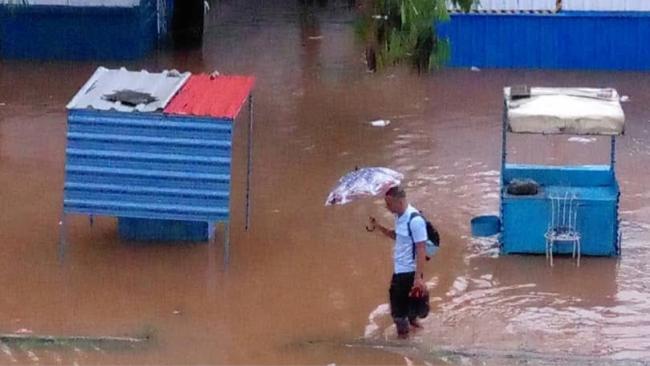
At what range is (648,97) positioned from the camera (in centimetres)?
1761

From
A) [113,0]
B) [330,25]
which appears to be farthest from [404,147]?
[330,25]

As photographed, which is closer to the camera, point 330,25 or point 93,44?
point 93,44

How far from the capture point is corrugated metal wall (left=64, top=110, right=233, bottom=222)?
10.7 metres

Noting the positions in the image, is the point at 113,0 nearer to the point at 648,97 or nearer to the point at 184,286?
the point at 648,97

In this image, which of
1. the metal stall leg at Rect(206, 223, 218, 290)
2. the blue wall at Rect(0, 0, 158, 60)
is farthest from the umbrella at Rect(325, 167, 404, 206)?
the blue wall at Rect(0, 0, 158, 60)

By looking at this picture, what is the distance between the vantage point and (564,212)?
1105 centimetres

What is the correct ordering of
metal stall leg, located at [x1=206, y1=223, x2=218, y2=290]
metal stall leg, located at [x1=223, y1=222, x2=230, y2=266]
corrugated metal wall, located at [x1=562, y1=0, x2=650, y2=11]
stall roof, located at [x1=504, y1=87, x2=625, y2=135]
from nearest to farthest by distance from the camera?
metal stall leg, located at [x1=206, y1=223, x2=218, y2=290]
stall roof, located at [x1=504, y1=87, x2=625, y2=135]
metal stall leg, located at [x1=223, y1=222, x2=230, y2=266]
corrugated metal wall, located at [x1=562, y1=0, x2=650, y2=11]

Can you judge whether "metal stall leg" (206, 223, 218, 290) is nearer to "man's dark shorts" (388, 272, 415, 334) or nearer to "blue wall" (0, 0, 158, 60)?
"man's dark shorts" (388, 272, 415, 334)

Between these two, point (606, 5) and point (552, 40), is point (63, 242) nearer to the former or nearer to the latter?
point (552, 40)

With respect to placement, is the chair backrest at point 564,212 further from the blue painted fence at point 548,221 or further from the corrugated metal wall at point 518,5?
the corrugated metal wall at point 518,5

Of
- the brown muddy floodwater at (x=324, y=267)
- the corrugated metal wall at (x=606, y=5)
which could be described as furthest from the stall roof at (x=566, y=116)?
the corrugated metal wall at (x=606, y=5)

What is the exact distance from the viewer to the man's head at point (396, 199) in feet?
29.8

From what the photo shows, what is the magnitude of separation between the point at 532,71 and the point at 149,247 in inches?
361

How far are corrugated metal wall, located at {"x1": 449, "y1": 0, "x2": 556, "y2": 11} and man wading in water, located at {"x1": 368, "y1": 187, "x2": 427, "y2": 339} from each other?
10337 millimetres
